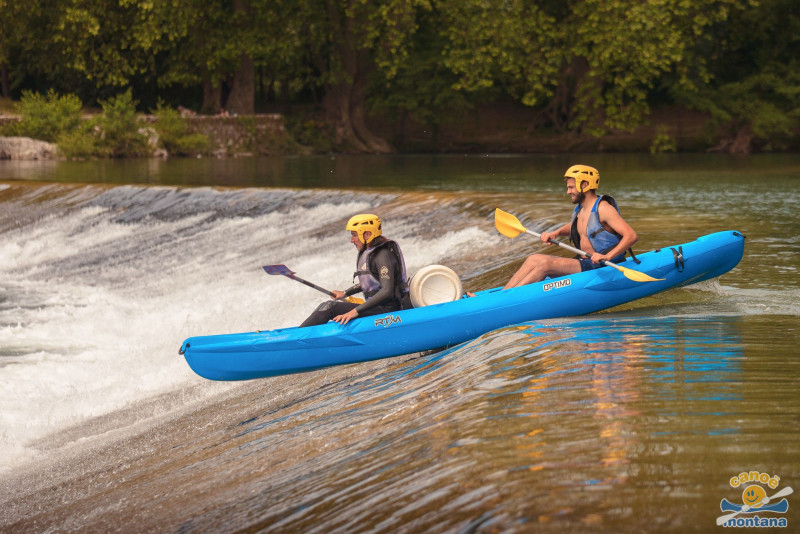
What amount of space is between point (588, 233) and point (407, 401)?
2602 millimetres

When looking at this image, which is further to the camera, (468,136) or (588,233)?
(468,136)

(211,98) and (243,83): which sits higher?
(243,83)

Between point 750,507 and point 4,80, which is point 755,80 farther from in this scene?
point 750,507

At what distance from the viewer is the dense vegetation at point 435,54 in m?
30.2

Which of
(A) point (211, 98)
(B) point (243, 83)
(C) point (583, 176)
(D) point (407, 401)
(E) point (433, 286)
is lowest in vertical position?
(D) point (407, 401)

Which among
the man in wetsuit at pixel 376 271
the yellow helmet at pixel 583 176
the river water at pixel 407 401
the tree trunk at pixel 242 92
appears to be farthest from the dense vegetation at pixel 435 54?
the man in wetsuit at pixel 376 271

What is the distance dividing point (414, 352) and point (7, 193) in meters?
14.5

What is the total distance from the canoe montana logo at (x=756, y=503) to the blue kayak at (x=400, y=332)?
134 inches

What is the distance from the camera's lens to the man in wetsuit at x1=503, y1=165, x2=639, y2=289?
7.64 m

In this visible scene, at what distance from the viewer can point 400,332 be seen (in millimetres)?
7293

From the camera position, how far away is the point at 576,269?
786 centimetres

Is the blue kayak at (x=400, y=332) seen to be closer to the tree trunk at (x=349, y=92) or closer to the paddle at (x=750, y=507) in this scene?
the paddle at (x=750, y=507)

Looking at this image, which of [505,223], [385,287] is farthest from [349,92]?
[385,287]

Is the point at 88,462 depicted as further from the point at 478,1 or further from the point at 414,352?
the point at 478,1
